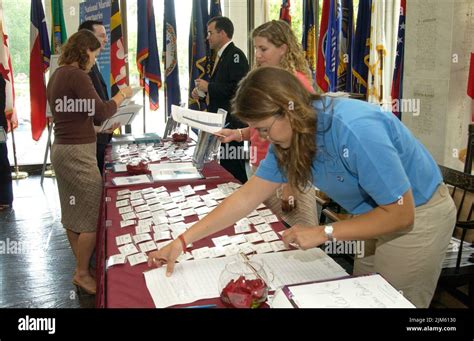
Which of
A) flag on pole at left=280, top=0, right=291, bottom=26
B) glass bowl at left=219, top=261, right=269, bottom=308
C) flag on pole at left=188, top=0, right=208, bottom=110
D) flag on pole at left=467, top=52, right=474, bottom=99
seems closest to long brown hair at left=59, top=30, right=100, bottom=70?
glass bowl at left=219, top=261, right=269, bottom=308

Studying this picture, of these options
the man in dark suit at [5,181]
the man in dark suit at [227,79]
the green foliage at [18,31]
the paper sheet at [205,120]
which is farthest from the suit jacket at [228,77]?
the green foliage at [18,31]

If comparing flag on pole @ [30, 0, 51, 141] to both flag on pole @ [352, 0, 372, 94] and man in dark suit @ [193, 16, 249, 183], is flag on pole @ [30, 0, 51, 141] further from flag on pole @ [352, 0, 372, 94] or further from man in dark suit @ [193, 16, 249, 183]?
flag on pole @ [352, 0, 372, 94]

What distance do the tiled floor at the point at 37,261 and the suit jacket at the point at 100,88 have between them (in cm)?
91

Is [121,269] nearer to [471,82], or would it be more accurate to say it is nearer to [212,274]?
[212,274]

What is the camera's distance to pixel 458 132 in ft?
12.5

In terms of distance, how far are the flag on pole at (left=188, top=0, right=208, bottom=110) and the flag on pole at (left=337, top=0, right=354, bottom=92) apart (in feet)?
5.33

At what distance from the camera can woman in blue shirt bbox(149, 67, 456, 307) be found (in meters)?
1.26

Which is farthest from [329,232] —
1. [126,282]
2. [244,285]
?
[126,282]

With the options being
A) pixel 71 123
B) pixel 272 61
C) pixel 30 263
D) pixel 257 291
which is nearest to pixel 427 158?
pixel 257 291

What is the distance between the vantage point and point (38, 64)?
568 centimetres

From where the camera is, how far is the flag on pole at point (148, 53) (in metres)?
5.76

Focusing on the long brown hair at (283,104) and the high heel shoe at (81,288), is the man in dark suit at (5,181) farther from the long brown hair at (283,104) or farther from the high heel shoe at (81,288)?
the long brown hair at (283,104)
